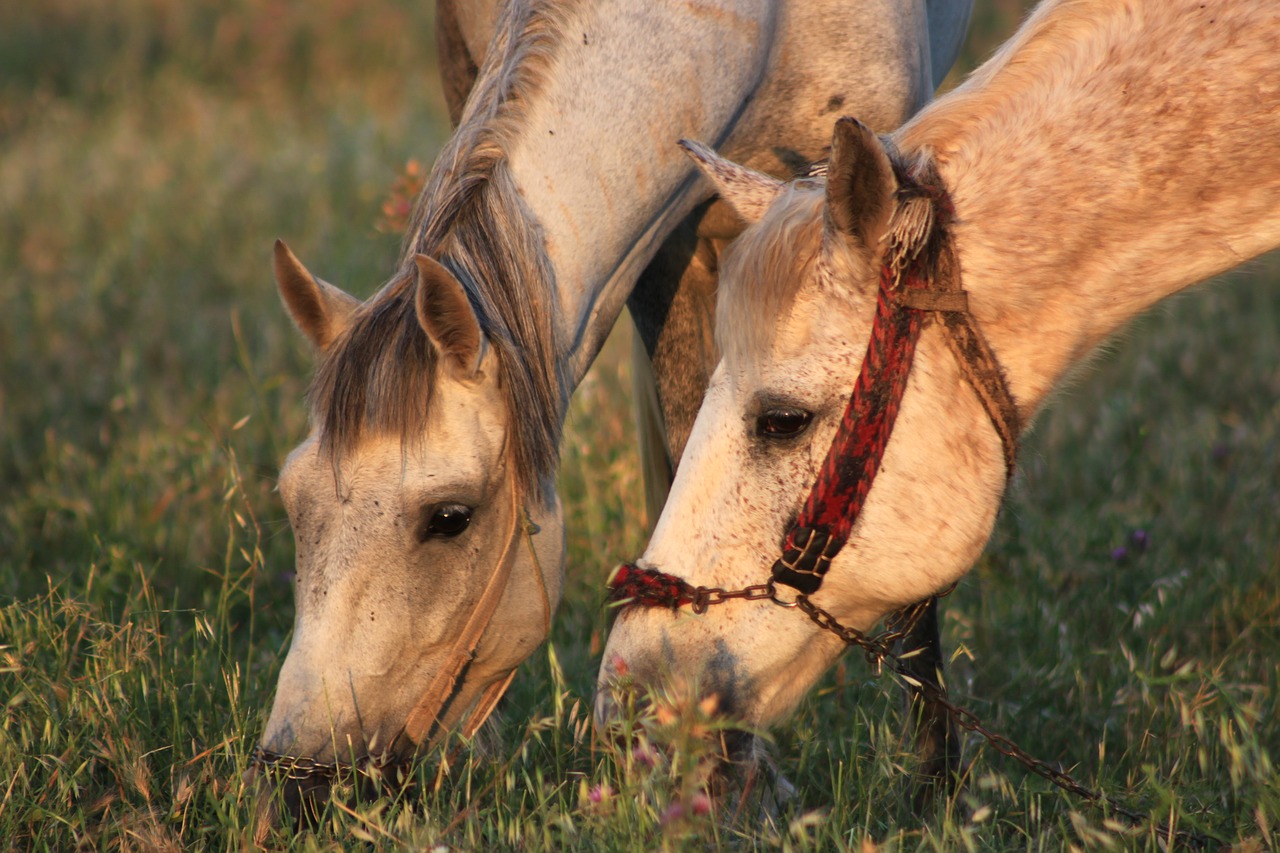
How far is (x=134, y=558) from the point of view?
347 centimetres

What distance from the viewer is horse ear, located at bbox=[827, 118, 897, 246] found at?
191 centimetres

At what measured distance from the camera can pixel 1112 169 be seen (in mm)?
2066

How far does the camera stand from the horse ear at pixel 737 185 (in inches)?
90.0

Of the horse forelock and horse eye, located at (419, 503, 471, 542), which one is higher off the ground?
the horse forelock

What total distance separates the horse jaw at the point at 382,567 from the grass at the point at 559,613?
0.57 ft

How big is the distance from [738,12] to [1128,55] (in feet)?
3.26

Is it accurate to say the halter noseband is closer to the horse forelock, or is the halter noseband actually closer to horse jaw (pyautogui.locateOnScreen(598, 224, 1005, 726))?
horse jaw (pyautogui.locateOnScreen(598, 224, 1005, 726))

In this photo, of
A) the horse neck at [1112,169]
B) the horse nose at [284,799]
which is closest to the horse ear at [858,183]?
the horse neck at [1112,169]

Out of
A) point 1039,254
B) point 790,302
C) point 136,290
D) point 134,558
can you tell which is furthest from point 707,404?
point 136,290

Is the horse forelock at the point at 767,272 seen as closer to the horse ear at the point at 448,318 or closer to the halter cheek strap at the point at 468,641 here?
the horse ear at the point at 448,318

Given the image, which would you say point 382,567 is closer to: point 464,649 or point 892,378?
A: point 464,649

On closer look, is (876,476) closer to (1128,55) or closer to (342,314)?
(1128,55)

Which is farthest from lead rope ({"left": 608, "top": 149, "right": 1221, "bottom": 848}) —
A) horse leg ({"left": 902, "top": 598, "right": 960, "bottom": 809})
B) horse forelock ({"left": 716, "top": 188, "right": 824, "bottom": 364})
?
horse leg ({"left": 902, "top": 598, "right": 960, "bottom": 809})

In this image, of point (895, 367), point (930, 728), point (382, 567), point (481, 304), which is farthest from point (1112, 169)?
point (382, 567)
